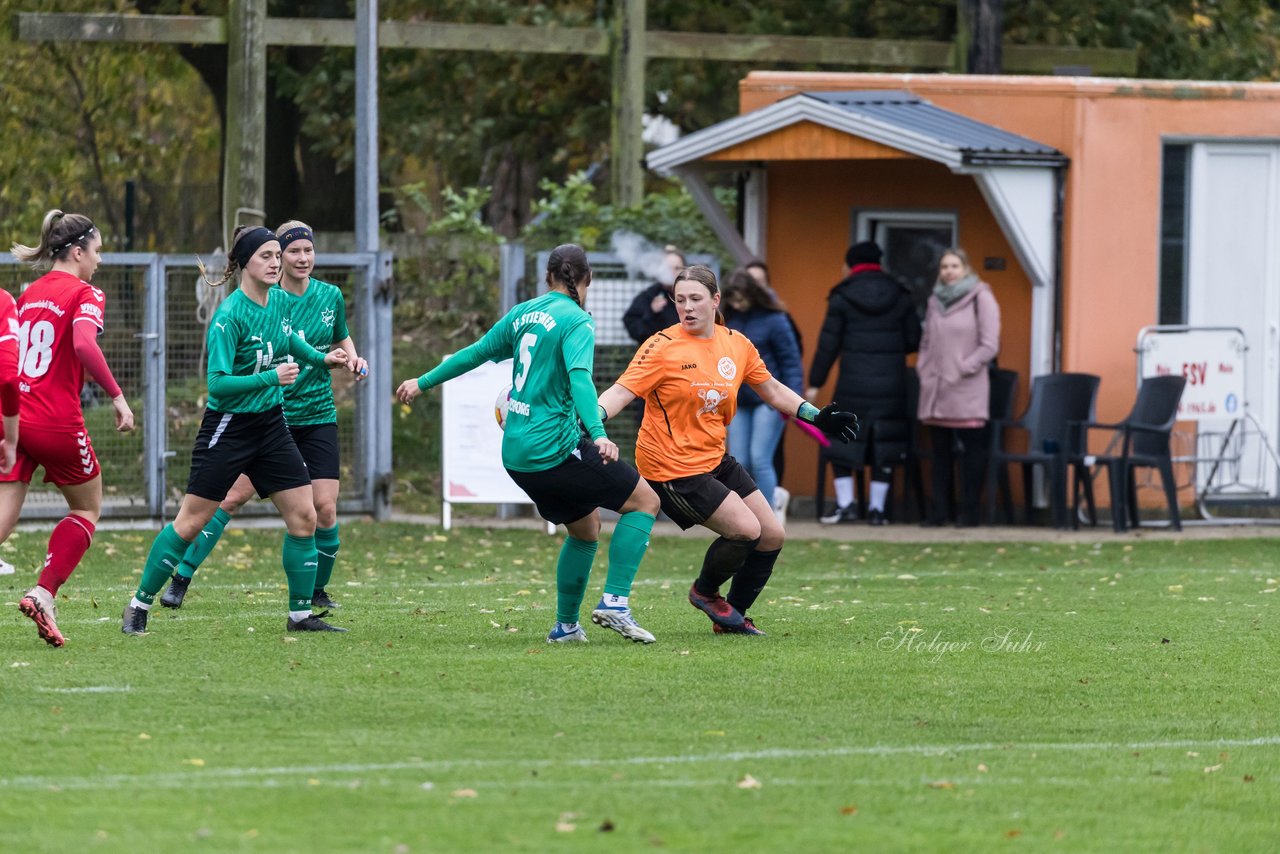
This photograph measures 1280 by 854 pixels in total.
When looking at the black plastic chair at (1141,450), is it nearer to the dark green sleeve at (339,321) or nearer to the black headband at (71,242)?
the dark green sleeve at (339,321)

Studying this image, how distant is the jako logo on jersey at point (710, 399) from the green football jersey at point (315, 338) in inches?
72.4

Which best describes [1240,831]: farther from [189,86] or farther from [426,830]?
[189,86]

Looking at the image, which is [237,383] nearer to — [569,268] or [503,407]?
[503,407]

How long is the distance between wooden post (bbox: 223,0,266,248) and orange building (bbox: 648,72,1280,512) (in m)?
3.00

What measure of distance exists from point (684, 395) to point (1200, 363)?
307 inches

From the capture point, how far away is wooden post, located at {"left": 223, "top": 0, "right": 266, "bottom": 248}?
635 inches

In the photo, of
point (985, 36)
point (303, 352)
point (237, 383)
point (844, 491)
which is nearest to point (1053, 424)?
point (844, 491)

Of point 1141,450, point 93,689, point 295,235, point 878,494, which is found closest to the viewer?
point 93,689

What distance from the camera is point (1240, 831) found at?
5992mm

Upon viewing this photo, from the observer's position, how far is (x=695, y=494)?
927 cm

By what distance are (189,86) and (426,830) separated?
86.3ft

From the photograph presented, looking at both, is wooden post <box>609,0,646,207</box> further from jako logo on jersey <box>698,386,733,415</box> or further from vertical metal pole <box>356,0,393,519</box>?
jako logo on jersey <box>698,386,733,415</box>

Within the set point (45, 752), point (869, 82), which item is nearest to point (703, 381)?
point (45, 752)

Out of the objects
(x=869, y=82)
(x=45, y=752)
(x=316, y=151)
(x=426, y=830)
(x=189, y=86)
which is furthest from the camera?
(x=189, y=86)
